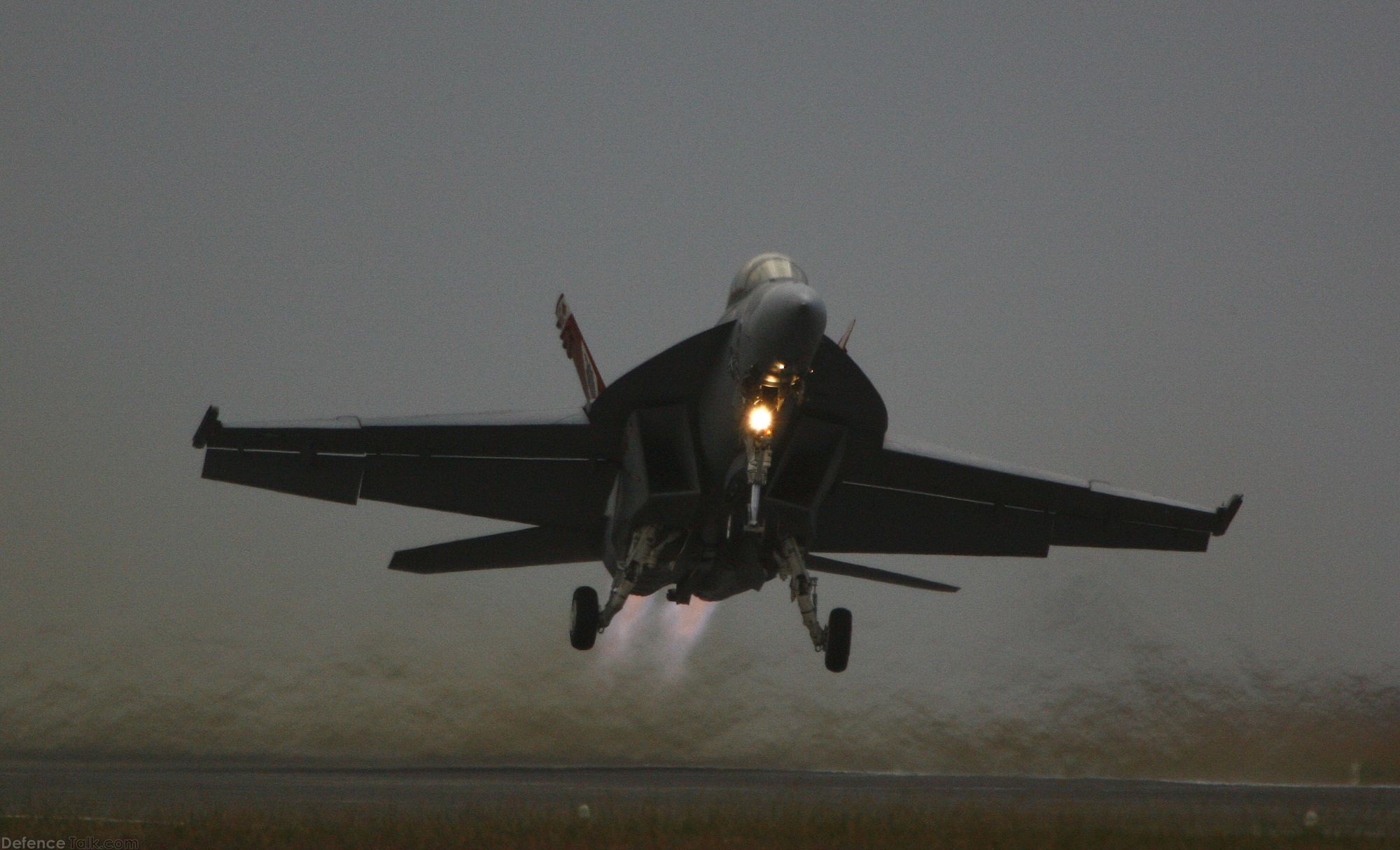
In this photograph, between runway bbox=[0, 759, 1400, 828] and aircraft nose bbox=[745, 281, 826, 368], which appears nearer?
aircraft nose bbox=[745, 281, 826, 368]

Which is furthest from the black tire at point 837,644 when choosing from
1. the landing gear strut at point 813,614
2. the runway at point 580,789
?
the runway at point 580,789

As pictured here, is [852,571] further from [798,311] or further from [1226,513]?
[798,311]

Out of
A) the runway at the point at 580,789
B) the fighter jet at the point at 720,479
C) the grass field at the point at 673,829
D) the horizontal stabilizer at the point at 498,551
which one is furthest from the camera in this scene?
the horizontal stabilizer at the point at 498,551

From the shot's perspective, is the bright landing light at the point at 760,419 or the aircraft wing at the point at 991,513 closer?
the bright landing light at the point at 760,419

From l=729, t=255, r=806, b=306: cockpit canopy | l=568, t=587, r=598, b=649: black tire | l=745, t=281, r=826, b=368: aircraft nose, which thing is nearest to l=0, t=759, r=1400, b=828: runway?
l=568, t=587, r=598, b=649: black tire

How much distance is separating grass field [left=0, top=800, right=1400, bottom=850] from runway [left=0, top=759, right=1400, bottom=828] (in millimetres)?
1242

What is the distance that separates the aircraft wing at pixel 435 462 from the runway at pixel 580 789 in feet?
13.7

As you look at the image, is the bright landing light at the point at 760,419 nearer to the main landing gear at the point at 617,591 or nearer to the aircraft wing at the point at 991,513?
the main landing gear at the point at 617,591

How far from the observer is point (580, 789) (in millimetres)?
17875

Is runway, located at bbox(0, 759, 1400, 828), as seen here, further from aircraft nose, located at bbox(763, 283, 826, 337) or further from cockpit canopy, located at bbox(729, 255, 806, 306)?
cockpit canopy, located at bbox(729, 255, 806, 306)

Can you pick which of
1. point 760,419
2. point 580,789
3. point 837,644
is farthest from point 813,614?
point 580,789

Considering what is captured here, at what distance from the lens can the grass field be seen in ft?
36.3

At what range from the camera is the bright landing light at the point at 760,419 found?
14.7 meters

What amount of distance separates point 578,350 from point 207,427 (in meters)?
7.73
